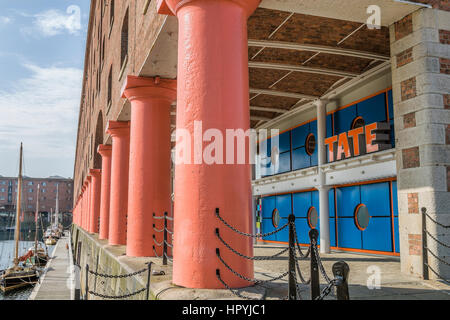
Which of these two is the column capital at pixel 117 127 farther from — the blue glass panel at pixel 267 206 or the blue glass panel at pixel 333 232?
the blue glass panel at pixel 333 232

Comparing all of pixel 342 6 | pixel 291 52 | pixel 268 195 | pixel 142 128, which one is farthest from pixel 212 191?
pixel 268 195

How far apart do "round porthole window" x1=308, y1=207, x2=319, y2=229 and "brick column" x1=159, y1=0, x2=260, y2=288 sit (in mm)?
10808

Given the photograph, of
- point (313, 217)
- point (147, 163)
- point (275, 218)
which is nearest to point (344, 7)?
point (147, 163)

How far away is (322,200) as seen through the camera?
45.3ft

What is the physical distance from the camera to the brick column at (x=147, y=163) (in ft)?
30.8

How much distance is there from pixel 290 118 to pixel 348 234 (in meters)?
5.64

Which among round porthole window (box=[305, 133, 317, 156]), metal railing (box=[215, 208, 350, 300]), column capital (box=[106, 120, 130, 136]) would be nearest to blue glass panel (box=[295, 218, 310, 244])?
round porthole window (box=[305, 133, 317, 156])

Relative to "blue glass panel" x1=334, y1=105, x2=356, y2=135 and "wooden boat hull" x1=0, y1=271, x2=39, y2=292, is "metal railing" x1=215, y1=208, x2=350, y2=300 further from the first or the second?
"wooden boat hull" x1=0, y1=271, x2=39, y2=292

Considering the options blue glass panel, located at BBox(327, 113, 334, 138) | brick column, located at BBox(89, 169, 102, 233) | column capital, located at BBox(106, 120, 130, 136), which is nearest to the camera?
column capital, located at BBox(106, 120, 130, 136)

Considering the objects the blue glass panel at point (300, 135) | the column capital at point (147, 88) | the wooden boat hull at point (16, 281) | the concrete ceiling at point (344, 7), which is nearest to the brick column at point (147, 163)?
the column capital at point (147, 88)

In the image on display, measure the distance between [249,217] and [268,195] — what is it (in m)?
13.8

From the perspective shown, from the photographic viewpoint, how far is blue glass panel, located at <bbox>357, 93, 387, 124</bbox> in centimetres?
1225

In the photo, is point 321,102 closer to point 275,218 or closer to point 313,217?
point 313,217

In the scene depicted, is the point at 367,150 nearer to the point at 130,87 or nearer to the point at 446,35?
the point at 446,35
